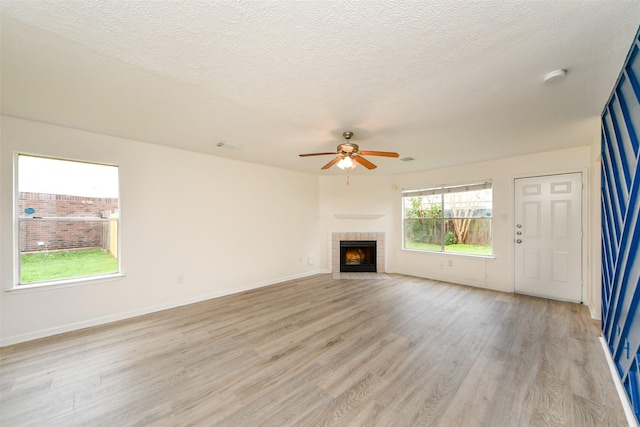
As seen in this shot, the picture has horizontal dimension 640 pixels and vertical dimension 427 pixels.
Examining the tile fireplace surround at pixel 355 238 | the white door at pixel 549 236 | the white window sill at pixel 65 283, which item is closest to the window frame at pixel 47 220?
the white window sill at pixel 65 283

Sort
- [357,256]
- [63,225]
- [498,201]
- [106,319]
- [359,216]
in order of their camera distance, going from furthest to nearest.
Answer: [357,256]
[359,216]
[498,201]
[106,319]
[63,225]

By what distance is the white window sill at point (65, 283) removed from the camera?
2734mm

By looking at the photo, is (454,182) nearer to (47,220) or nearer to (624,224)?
(624,224)

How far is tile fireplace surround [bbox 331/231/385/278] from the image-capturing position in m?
6.00

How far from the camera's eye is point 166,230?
3764 mm

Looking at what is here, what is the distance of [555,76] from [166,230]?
15.8 feet

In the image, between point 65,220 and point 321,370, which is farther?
point 65,220

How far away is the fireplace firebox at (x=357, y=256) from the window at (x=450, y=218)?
87 cm

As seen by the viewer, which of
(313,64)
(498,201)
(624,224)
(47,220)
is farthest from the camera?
(498,201)

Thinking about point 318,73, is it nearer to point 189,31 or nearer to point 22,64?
point 189,31

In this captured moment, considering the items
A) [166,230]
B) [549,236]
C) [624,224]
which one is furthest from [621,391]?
[166,230]

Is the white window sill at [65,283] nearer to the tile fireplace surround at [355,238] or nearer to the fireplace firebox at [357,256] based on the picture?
the tile fireplace surround at [355,238]

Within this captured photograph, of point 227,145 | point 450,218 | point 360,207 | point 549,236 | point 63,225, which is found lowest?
point 549,236

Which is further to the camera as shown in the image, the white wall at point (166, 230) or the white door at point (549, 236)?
the white door at point (549, 236)
